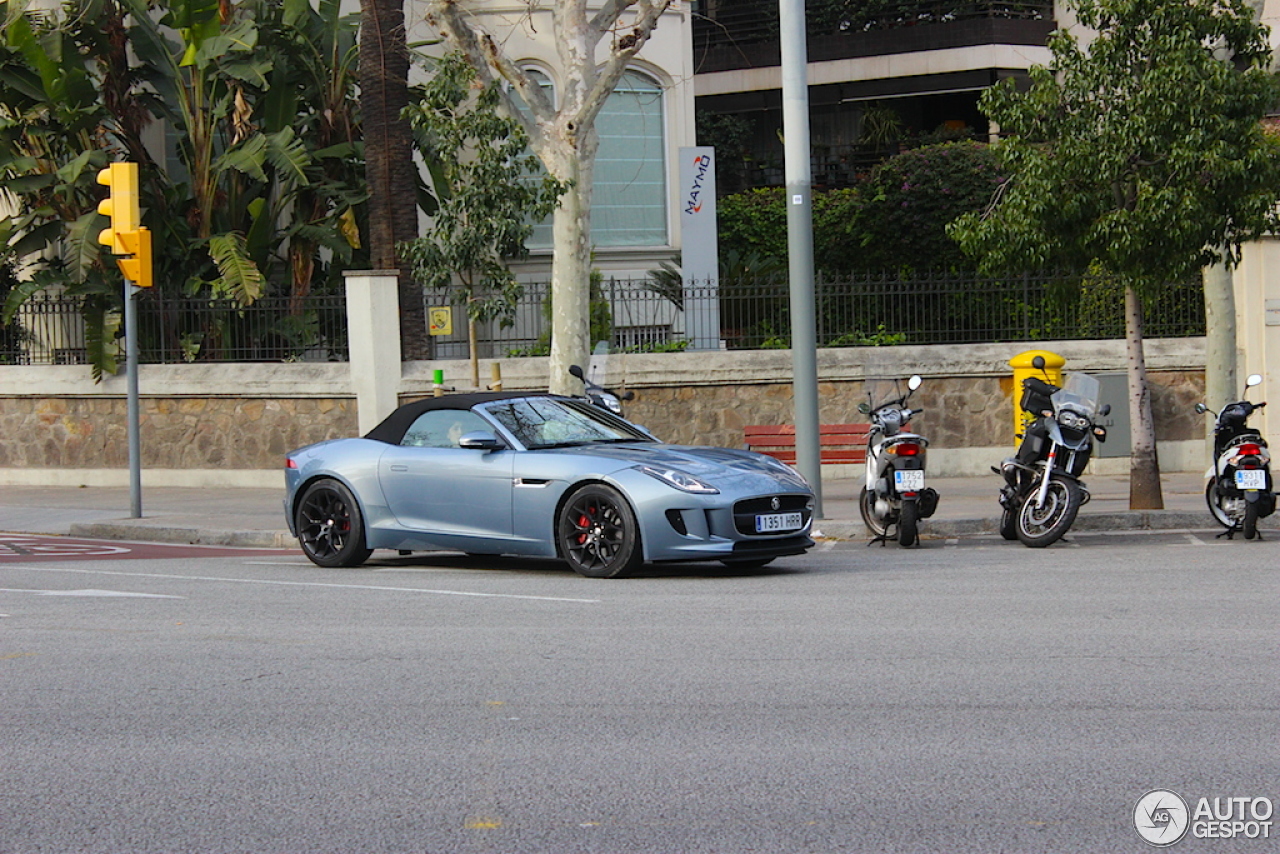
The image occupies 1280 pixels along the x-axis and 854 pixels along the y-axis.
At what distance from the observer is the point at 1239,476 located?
12422 mm

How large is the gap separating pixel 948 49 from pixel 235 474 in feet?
66.8

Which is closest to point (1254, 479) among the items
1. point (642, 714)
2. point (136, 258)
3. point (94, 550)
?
point (642, 714)

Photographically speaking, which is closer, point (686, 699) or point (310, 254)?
point (686, 699)

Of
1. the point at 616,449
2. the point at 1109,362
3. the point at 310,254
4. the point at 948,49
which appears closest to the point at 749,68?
the point at 948,49

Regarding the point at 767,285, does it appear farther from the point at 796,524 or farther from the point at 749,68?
the point at 749,68

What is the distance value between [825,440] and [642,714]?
1161 cm

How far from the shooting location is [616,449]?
37.0 ft

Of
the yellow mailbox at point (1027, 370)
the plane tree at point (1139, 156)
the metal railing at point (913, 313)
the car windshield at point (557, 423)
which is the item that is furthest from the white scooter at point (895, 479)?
the metal railing at point (913, 313)

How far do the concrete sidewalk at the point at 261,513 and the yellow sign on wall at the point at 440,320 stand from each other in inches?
108

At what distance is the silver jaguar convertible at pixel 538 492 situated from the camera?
10.5m

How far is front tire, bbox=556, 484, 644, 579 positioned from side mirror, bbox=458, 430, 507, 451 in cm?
80

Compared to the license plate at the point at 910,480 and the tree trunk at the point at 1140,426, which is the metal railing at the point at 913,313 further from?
the license plate at the point at 910,480

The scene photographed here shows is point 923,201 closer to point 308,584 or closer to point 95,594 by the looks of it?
point 308,584

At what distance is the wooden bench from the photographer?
1728 cm
